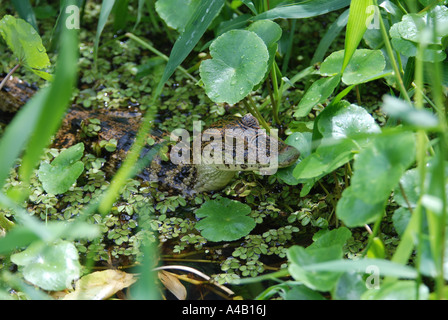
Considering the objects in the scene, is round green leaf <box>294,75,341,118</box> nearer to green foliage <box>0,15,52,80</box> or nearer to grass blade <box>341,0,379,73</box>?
grass blade <box>341,0,379,73</box>

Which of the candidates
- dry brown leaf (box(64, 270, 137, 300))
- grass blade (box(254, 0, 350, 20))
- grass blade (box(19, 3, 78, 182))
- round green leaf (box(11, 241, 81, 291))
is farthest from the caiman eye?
grass blade (box(19, 3, 78, 182))

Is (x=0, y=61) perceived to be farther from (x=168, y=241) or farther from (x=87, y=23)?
(x=168, y=241)

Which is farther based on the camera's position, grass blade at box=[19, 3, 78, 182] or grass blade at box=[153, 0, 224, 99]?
grass blade at box=[153, 0, 224, 99]

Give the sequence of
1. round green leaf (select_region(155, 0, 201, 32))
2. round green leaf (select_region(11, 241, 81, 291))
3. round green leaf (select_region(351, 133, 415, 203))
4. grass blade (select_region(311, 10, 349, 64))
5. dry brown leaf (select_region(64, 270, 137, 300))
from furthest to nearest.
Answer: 1. round green leaf (select_region(155, 0, 201, 32))
2. grass blade (select_region(311, 10, 349, 64))
3. dry brown leaf (select_region(64, 270, 137, 300))
4. round green leaf (select_region(11, 241, 81, 291))
5. round green leaf (select_region(351, 133, 415, 203))

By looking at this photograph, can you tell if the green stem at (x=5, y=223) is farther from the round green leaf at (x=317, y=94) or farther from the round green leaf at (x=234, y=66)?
the round green leaf at (x=317, y=94)

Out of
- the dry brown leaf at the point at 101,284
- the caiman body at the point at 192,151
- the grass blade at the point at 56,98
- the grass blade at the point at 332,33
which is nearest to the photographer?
the grass blade at the point at 56,98

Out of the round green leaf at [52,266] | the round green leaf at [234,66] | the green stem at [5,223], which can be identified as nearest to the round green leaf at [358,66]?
the round green leaf at [234,66]

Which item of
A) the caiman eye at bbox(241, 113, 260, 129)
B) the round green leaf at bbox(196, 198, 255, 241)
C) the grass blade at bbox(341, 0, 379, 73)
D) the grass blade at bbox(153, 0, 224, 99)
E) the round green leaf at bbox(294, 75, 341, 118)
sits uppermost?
the grass blade at bbox(153, 0, 224, 99)
